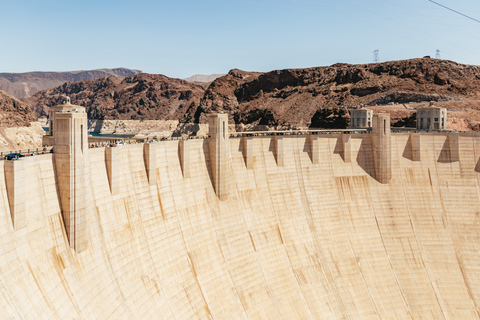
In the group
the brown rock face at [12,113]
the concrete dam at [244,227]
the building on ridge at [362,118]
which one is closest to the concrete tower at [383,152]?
the concrete dam at [244,227]

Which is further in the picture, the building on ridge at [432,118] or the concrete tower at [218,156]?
the building on ridge at [432,118]

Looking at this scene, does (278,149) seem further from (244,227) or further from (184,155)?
(184,155)

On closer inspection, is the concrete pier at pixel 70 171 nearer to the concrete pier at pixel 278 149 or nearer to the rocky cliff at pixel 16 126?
the concrete pier at pixel 278 149

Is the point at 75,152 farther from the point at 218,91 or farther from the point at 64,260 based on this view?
the point at 218,91

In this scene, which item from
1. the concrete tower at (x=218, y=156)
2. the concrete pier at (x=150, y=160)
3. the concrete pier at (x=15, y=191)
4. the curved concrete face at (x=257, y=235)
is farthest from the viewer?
the concrete tower at (x=218, y=156)

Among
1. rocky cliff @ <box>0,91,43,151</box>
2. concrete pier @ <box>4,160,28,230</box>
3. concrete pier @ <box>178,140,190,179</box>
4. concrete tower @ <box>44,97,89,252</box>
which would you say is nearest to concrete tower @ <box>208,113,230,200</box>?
concrete pier @ <box>178,140,190,179</box>
